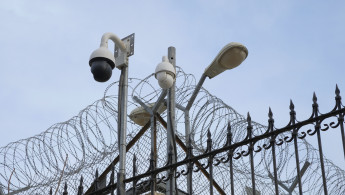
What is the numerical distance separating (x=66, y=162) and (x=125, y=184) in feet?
7.22

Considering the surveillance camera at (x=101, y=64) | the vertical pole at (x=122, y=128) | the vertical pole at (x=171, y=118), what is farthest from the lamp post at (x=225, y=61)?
the surveillance camera at (x=101, y=64)

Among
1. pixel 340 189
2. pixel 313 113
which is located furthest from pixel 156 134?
pixel 313 113

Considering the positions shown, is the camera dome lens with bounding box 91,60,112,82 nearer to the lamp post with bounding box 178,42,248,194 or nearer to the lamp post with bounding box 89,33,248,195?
the lamp post with bounding box 89,33,248,195

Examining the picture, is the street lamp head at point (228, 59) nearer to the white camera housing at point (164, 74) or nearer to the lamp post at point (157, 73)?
the lamp post at point (157, 73)

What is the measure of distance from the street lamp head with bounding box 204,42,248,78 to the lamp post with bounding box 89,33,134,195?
1.13 metres

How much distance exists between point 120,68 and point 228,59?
1.37m

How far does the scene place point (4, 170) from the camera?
30.6 ft

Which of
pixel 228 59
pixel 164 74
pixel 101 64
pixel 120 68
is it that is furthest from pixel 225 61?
pixel 101 64

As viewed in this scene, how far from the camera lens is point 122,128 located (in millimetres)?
6836

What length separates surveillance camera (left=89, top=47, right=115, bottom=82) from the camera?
640cm

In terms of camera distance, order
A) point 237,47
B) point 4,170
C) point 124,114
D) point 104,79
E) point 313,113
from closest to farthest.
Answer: point 313,113, point 104,79, point 124,114, point 237,47, point 4,170

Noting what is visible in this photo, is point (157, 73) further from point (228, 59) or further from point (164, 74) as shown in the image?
point (228, 59)

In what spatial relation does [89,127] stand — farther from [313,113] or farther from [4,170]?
[313,113]

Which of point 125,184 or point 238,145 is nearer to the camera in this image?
point 238,145
